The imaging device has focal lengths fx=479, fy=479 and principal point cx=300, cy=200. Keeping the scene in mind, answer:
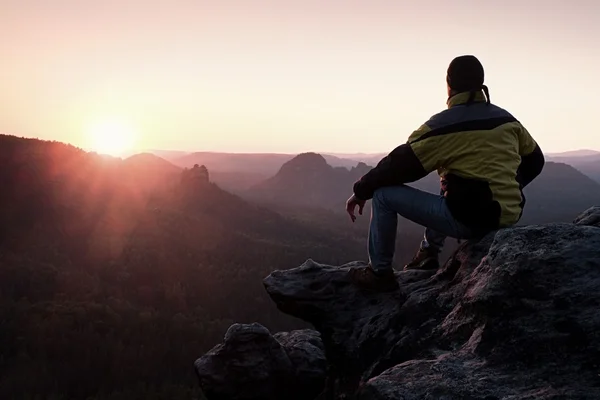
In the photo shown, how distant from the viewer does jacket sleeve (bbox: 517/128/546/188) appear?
527 cm

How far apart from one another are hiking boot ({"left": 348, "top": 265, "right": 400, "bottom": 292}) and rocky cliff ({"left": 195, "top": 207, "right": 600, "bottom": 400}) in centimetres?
12

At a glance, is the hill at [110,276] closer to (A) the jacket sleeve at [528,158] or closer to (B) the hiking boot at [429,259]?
(B) the hiking boot at [429,259]

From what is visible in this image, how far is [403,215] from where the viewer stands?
5.38m

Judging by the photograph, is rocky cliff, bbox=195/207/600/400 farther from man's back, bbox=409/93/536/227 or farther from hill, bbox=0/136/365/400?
hill, bbox=0/136/365/400

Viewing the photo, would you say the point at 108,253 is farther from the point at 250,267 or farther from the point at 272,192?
the point at 272,192

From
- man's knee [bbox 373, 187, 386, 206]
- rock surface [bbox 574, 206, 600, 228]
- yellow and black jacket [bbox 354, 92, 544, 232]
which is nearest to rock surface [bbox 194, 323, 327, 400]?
man's knee [bbox 373, 187, 386, 206]

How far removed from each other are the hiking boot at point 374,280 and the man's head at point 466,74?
2.27 m

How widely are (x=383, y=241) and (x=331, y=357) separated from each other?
1.97 m

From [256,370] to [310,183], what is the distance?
109 m

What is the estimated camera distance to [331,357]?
643 cm

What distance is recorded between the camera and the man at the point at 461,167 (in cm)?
470

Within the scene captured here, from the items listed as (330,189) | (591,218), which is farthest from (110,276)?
(330,189)

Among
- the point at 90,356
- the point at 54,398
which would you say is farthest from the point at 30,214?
the point at 54,398

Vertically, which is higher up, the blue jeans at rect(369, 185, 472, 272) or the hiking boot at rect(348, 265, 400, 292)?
the blue jeans at rect(369, 185, 472, 272)
